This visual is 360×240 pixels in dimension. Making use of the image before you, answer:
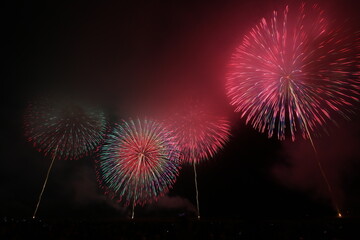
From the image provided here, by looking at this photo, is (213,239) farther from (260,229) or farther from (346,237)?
(346,237)

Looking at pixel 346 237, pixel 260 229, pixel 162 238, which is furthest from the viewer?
pixel 162 238

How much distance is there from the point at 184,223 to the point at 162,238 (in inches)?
209

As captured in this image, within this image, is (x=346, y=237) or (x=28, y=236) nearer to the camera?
(x=346, y=237)

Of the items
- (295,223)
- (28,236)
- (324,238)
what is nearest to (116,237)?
(28,236)

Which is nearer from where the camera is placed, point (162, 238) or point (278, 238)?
point (278, 238)

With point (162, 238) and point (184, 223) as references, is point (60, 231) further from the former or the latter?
point (184, 223)

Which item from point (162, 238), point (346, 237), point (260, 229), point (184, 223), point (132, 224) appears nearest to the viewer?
point (346, 237)

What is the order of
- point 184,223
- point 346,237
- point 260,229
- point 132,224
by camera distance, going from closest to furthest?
point 346,237 < point 260,229 < point 184,223 < point 132,224

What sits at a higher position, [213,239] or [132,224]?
[132,224]

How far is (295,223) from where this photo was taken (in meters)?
19.5

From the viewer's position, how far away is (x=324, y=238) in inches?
699

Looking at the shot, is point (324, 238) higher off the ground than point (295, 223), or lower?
lower

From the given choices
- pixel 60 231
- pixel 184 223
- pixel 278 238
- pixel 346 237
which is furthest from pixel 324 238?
pixel 60 231

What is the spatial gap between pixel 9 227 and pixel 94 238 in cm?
826
